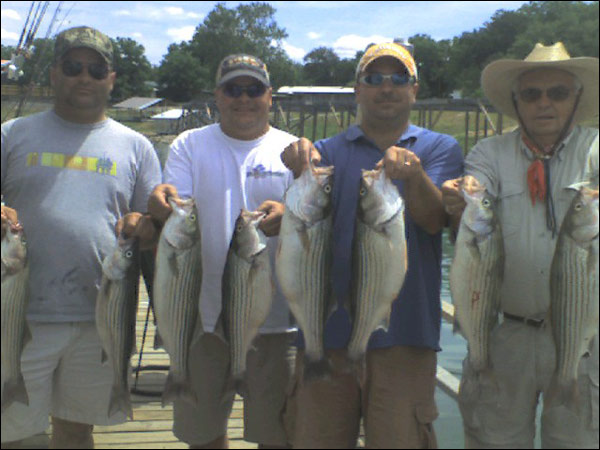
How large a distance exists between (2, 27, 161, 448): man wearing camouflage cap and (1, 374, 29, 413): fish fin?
0.20 m

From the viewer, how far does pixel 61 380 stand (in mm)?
4289

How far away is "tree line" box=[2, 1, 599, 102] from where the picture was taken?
3410 inches

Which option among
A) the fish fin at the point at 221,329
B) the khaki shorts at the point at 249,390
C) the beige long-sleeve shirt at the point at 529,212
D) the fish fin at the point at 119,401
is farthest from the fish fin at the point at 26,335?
the beige long-sleeve shirt at the point at 529,212

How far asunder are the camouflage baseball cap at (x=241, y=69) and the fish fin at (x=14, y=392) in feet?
7.36

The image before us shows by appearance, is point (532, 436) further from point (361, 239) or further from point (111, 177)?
point (111, 177)

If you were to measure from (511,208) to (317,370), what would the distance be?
4.98 ft

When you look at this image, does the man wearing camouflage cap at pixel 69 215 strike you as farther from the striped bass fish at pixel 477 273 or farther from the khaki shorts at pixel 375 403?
the striped bass fish at pixel 477 273

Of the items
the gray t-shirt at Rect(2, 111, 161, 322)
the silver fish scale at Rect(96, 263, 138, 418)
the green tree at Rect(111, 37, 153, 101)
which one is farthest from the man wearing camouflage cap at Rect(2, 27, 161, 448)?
the green tree at Rect(111, 37, 153, 101)

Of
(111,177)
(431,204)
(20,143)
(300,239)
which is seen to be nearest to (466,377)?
(431,204)

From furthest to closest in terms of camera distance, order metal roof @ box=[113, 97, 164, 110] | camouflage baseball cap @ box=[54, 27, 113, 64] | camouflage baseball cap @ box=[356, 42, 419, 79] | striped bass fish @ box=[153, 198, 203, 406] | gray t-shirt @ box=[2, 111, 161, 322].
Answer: metal roof @ box=[113, 97, 164, 110], camouflage baseball cap @ box=[54, 27, 113, 64], gray t-shirt @ box=[2, 111, 161, 322], camouflage baseball cap @ box=[356, 42, 419, 79], striped bass fish @ box=[153, 198, 203, 406]

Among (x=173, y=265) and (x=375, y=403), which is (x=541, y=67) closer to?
(x=375, y=403)

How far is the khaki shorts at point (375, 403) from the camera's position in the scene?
381 cm

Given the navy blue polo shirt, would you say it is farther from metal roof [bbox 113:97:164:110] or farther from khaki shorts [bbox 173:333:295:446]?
metal roof [bbox 113:97:164:110]

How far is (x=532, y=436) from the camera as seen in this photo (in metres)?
3.97
